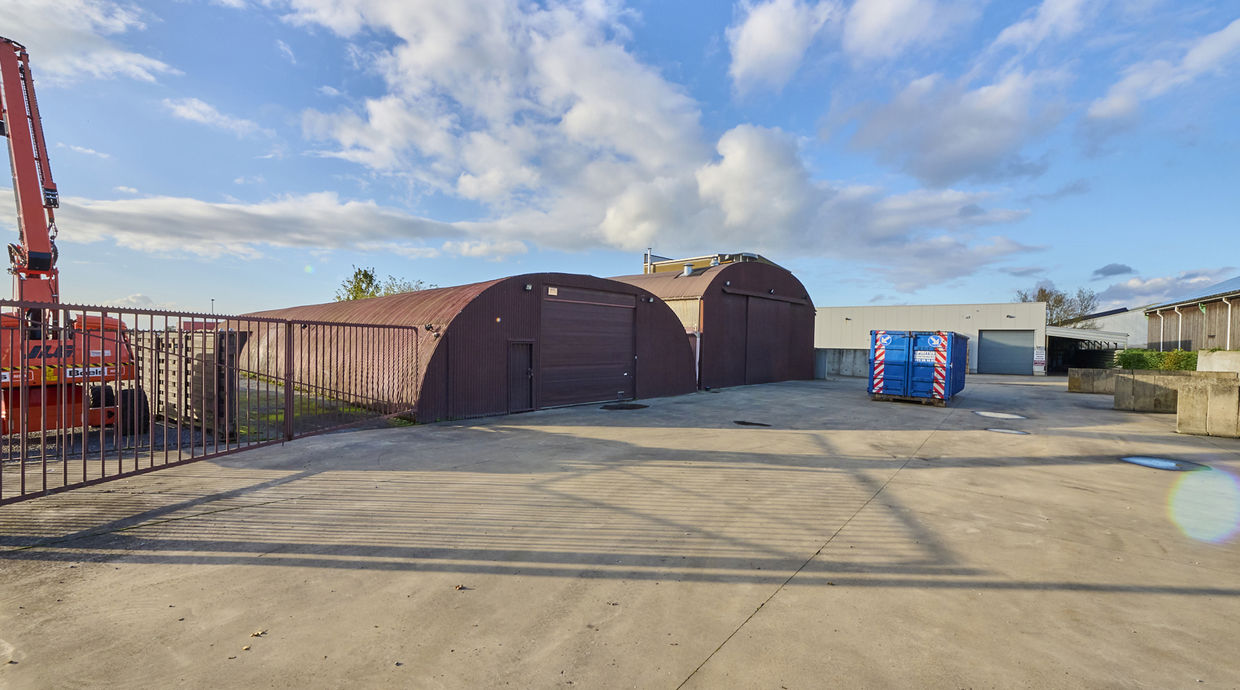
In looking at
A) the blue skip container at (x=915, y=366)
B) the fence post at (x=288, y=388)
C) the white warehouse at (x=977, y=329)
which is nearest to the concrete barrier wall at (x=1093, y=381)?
the blue skip container at (x=915, y=366)

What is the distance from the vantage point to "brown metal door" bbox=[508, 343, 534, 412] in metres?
14.4

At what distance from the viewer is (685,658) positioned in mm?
3361

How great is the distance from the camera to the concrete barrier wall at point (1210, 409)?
12.1m

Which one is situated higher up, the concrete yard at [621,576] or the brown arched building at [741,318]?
the brown arched building at [741,318]

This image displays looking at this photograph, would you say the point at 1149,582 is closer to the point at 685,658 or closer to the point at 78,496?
the point at 685,658

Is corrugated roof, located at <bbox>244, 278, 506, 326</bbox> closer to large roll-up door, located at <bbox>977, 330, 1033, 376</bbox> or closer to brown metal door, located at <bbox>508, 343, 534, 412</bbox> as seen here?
brown metal door, located at <bbox>508, 343, 534, 412</bbox>

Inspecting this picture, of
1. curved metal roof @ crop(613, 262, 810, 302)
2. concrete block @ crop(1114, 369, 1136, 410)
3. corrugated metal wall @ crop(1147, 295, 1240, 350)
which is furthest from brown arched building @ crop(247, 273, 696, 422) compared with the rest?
corrugated metal wall @ crop(1147, 295, 1240, 350)

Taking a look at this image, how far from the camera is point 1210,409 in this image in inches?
487

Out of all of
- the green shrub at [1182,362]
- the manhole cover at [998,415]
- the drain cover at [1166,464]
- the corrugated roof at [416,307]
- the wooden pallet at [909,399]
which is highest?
the corrugated roof at [416,307]

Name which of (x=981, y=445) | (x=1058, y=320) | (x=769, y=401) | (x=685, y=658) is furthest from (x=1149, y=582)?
(x=1058, y=320)

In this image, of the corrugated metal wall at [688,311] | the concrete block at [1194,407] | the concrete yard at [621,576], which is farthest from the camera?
the corrugated metal wall at [688,311]

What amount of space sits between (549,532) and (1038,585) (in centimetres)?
444

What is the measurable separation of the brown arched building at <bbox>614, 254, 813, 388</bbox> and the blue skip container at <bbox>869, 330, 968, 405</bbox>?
6.03 m

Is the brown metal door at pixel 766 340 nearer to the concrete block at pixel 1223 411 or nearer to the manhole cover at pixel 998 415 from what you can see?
the manhole cover at pixel 998 415
